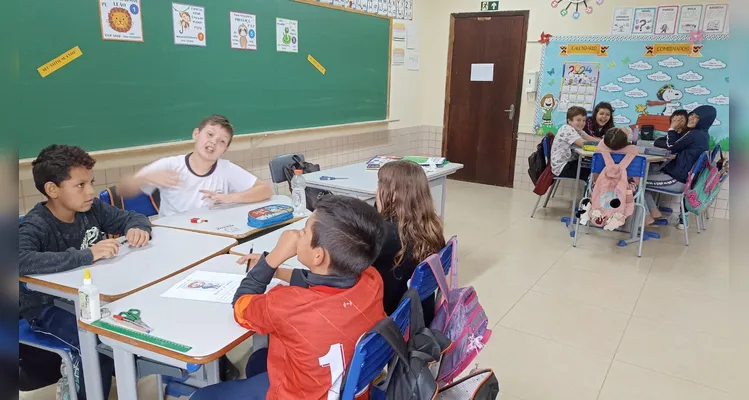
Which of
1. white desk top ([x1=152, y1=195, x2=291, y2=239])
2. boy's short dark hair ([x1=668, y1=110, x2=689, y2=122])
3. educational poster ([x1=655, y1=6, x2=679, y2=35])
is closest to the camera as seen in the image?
white desk top ([x1=152, y1=195, x2=291, y2=239])

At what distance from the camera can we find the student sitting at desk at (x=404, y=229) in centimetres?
186

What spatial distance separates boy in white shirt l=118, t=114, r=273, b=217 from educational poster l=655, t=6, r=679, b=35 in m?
4.74

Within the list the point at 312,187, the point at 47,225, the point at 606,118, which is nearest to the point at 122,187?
the point at 47,225

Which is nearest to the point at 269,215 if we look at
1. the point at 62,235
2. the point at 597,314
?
the point at 62,235

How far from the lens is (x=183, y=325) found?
58.3 inches

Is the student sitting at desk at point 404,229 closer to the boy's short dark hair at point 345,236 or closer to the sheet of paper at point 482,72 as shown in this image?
the boy's short dark hair at point 345,236

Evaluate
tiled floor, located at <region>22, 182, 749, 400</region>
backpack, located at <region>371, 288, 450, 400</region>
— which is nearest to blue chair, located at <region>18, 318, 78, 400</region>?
tiled floor, located at <region>22, 182, 749, 400</region>

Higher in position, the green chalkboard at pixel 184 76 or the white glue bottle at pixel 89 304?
the green chalkboard at pixel 184 76

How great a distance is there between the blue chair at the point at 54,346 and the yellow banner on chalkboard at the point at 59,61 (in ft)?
5.36

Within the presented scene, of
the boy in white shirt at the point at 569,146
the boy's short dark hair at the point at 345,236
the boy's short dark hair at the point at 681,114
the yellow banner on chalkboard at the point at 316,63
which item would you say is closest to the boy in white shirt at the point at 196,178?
the boy's short dark hair at the point at 345,236

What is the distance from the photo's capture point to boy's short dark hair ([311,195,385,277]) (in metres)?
1.41

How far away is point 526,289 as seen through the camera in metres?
3.48

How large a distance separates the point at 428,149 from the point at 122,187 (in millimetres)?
4784

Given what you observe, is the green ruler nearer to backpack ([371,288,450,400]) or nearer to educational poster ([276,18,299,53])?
backpack ([371,288,450,400])
